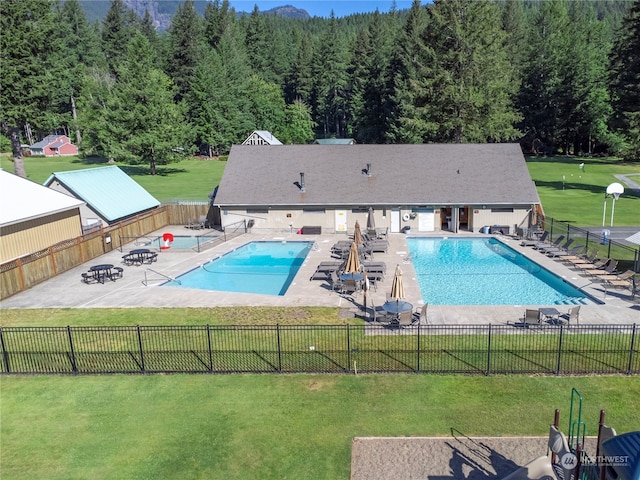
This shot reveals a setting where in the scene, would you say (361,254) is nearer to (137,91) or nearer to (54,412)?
(54,412)

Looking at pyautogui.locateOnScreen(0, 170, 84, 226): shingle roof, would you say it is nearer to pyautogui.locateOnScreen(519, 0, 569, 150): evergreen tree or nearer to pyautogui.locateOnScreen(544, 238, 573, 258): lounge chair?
pyautogui.locateOnScreen(544, 238, 573, 258): lounge chair

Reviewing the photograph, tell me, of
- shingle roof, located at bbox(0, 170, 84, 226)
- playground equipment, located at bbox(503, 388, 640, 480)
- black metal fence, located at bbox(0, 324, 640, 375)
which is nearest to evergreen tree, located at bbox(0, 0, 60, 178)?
shingle roof, located at bbox(0, 170, 84, 226)

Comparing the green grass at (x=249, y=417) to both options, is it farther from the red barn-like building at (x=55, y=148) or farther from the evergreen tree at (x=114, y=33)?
the evergreen tree at (x=114, y=33)

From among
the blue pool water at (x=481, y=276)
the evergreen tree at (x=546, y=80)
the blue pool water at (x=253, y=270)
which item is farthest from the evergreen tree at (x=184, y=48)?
the blue pool water at (x=481, y=276)

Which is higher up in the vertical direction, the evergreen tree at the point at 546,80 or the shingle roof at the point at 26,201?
the evergreen tree at the point at 546,80

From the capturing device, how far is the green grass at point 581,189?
3818cm

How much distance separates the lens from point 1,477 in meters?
11.0

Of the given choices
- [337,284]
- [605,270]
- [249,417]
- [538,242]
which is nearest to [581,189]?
[538,242]

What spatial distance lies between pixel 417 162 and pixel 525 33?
69.2 meters

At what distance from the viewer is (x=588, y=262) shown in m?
25.8

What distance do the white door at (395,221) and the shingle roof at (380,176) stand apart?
891 millimetres

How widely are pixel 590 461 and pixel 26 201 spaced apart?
29.2 metres

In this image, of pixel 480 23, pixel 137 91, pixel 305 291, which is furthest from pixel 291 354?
pixel 137 91

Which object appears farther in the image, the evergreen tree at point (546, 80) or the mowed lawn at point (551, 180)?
the evergreen tree at point (546, 80)
